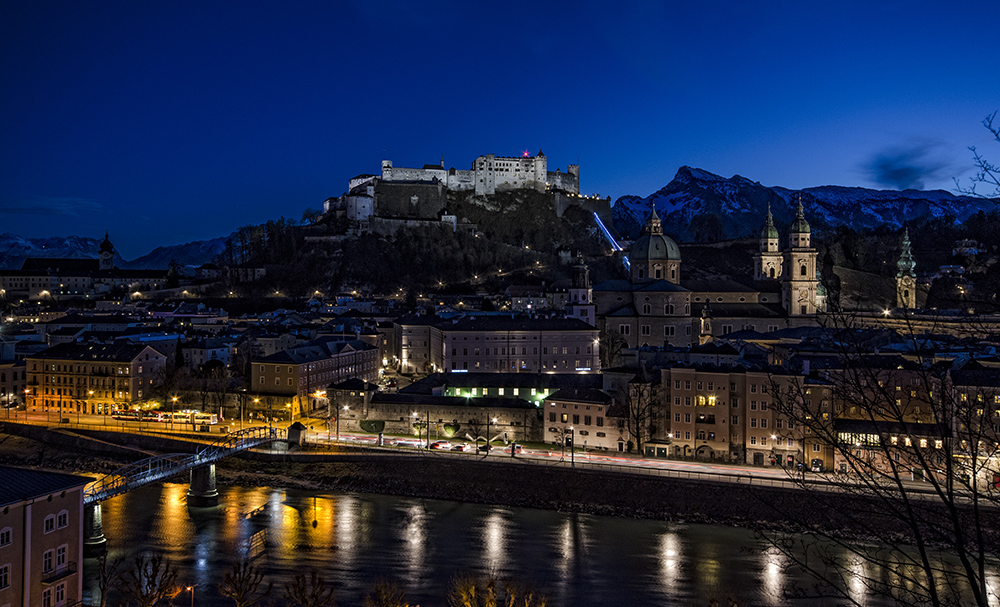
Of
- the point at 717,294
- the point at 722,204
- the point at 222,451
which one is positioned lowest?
the point at 222,451

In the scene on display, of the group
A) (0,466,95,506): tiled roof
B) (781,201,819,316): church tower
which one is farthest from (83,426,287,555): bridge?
(781,201,819,316): church tower

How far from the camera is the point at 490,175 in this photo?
86250mm

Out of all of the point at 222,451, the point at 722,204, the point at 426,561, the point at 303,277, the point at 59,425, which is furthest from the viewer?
the point at 722,204

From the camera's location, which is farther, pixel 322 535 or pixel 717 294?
pixel 717 294

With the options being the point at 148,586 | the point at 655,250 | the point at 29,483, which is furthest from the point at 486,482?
the point at 655,250

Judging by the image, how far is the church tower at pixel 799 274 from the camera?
4869cm

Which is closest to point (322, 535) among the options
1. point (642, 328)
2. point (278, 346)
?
point (278, 346)

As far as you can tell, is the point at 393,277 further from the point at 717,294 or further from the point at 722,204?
the point at 722,204

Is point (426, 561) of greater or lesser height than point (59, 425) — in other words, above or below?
below

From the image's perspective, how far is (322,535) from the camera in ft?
67.2

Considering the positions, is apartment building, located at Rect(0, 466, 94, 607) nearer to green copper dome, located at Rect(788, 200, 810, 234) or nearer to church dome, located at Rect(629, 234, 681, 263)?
church dome, located at Rect(629, 234, 681, 263)

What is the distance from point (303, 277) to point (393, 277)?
9.16 meters

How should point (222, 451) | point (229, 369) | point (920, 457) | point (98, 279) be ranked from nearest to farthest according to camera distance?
point (920, 457) < point (222, 451) < point (229, 369) < point (98, 279)

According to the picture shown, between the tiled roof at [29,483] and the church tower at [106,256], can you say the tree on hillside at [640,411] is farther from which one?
the church tower at [106,256]
